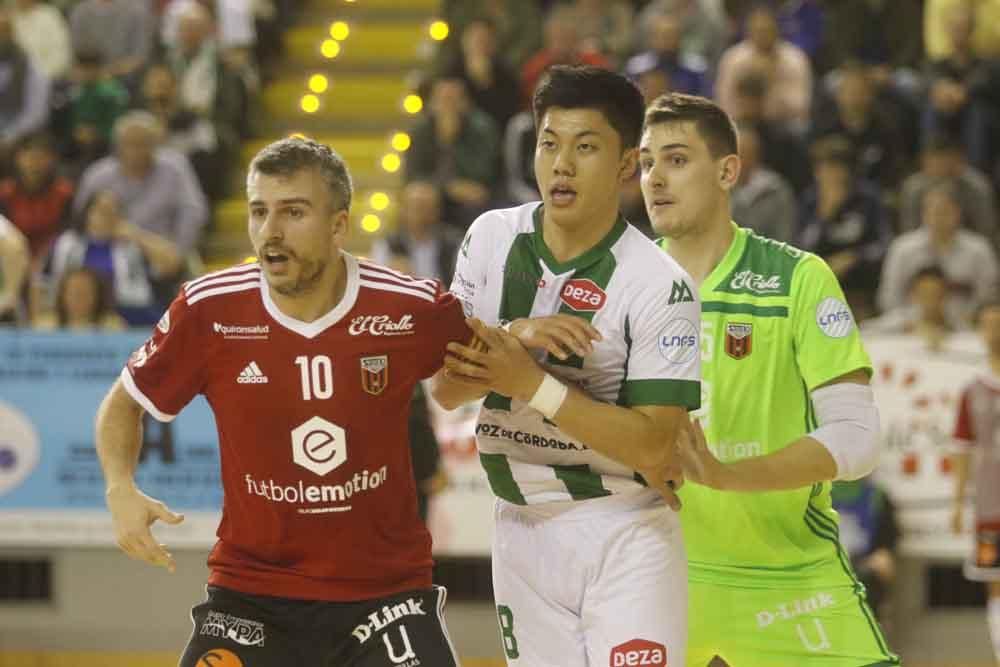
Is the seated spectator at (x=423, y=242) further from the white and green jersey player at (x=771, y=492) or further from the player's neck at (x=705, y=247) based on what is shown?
the white and green jersey player at (x=771, y=492)

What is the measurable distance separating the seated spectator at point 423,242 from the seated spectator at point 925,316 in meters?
2.79

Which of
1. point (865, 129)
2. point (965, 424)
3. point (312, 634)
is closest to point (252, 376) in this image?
point (312, 634)

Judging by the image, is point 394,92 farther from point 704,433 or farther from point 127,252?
point 704,433

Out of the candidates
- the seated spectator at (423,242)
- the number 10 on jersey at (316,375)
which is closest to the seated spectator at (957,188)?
→ the seated spectator at (423,242)

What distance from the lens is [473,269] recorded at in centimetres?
493

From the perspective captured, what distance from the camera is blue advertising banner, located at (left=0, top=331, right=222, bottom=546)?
991cm

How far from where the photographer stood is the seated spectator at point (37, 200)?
12508 millimetres

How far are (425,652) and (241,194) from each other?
31.9ft

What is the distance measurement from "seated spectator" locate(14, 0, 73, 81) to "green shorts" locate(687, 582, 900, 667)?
10451mm

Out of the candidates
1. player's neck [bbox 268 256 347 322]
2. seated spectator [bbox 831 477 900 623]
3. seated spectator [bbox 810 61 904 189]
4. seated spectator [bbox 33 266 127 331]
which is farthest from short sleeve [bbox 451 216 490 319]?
seated spectator [bbox 810 61 904 189]

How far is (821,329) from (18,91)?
999 cm

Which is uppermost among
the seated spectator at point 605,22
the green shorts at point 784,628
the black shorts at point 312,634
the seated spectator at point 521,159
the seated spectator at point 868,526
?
the seated spectator at point 605,22

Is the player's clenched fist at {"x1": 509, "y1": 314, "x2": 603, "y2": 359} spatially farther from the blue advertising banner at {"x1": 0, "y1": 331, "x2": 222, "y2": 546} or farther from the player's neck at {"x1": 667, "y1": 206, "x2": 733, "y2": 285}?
the blue advertising banner at {"x1": 0, "y1": 331, "x2": 222, "y2": 546}

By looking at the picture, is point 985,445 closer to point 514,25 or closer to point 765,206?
point 765,206
